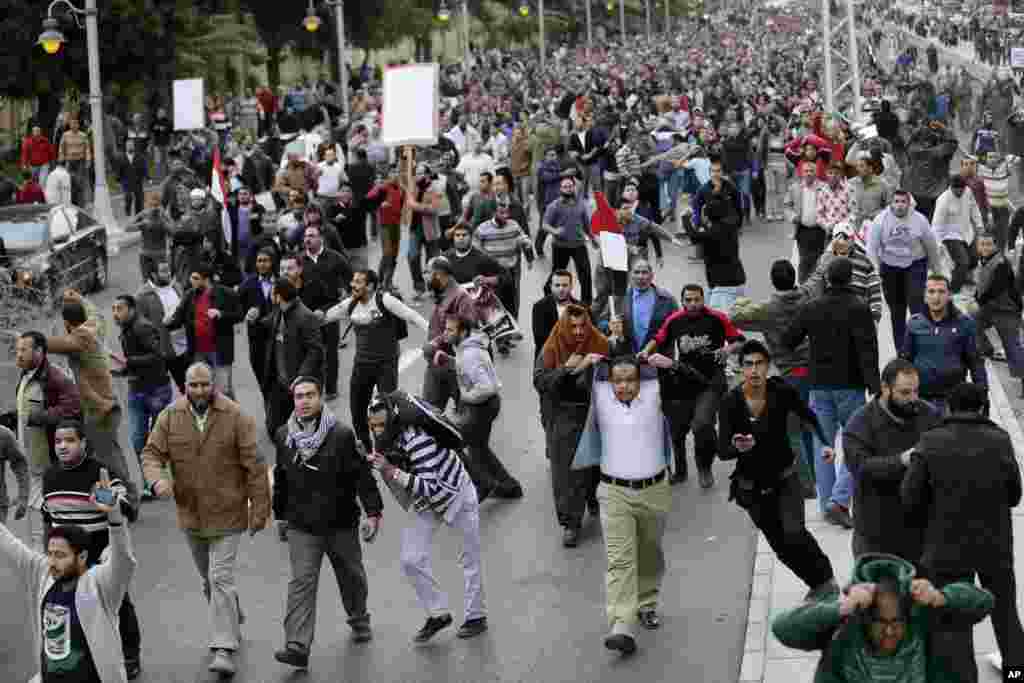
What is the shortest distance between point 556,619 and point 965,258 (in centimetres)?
860

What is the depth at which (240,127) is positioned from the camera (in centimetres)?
4784

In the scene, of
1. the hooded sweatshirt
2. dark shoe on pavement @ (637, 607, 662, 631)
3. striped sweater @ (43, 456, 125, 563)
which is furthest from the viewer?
the hooded sweatshirt

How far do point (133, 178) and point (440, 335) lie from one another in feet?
65.5

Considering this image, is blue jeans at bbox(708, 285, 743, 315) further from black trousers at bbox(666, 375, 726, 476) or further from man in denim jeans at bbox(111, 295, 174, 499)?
man in denim jeans at bbox(111, 295, 174, 499)

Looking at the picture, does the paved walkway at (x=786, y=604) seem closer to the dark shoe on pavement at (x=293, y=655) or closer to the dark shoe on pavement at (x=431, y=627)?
the dark shoe on pavement at (x=431, y=627)

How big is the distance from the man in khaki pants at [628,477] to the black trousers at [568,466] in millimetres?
1812

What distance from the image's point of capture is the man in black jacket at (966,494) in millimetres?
9086

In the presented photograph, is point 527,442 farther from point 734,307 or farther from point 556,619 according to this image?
point 556,619

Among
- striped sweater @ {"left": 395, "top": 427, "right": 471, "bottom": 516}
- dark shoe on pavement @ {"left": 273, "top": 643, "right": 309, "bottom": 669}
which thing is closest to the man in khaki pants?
striped sweater @ {"left": 395, "top": 427, "right": 471, "bottom": 516}

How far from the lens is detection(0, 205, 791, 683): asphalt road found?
10922 millimetres

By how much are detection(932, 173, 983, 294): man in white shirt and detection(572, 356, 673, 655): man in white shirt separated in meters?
8.48

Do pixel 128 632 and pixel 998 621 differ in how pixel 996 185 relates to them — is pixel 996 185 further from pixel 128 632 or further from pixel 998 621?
pixel 128 632

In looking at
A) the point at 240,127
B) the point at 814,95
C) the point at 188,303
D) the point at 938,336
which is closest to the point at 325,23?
the point at 240,127

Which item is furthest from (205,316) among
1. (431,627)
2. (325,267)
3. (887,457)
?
(887,457)
